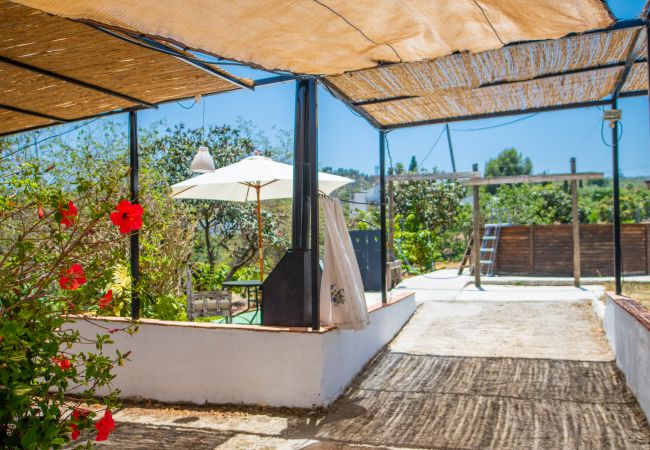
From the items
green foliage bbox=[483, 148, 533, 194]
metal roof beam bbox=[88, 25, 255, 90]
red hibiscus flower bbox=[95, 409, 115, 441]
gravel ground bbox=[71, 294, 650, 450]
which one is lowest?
gravel ground bbox=[71, 294, 650, 450]

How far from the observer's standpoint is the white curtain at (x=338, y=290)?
441 cm

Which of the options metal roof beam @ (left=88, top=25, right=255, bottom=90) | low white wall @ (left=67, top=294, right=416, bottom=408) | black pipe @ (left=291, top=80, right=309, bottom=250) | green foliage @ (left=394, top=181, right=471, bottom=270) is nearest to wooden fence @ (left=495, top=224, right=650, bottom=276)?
green foliage @ (left=394, top=181, right=471, bottom=270)

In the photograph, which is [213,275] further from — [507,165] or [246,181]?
[507,165]

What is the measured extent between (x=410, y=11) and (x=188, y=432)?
120 inches

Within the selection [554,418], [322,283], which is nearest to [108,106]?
[322,283]

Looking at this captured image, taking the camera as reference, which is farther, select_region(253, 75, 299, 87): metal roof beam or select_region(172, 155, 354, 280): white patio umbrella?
select_region(172, 155, 354, 280): white patio umbrella

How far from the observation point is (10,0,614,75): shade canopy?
2.52 meters

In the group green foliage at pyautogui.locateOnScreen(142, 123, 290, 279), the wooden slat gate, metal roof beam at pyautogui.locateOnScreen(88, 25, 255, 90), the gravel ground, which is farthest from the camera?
the wooden slat gate

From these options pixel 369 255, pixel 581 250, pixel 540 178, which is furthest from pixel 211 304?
pixel 581 250

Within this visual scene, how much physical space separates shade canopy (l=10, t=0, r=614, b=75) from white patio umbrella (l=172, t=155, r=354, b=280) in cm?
222

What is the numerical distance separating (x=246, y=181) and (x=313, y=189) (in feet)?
5.34

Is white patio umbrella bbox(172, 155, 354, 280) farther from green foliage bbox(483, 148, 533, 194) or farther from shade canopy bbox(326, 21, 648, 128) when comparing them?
green foliage bbox(483, 148, 533, 194)

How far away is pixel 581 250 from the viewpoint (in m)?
13.5

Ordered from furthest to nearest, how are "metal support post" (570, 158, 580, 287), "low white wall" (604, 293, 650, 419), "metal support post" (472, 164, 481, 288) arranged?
"metal support post" (472, 164, 481, 288) < "metal support post" (570, 158, 580, 287) < "low white wall" (604, 293, 650, 419)
